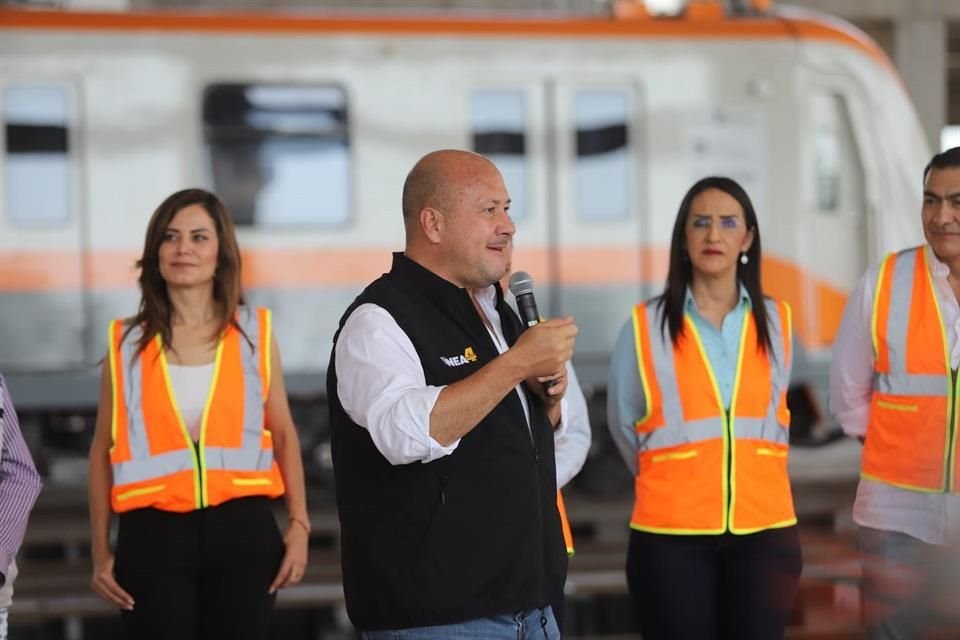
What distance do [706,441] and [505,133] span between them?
5.71m

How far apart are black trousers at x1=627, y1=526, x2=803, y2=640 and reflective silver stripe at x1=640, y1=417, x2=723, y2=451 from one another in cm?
29

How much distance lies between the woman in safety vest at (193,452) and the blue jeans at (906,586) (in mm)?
1677

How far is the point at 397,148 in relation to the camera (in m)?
9.41

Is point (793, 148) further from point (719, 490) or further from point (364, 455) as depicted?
point (364, 455)

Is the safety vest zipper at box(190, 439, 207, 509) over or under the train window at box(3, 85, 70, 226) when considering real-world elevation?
under

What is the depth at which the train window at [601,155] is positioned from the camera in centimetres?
966

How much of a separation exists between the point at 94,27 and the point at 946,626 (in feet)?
25.6

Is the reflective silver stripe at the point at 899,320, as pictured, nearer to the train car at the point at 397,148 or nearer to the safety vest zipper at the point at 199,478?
the safety vest zipper at the point at 199,478

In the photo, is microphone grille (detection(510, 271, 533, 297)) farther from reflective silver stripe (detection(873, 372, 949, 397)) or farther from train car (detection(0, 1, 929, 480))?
train car (detection(0, 1, 929, 480))

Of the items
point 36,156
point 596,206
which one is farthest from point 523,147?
point 36,156

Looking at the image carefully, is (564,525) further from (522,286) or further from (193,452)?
(193,452)

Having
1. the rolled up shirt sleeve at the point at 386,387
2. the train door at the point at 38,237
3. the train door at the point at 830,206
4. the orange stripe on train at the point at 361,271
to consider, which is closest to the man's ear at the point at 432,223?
the rolled up shirt sleeve at the point at 386,387

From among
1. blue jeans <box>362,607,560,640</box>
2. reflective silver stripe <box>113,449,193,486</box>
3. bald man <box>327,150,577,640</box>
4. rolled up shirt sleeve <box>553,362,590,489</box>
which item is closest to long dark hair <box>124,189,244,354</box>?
reflective silver stripe <box>113,449,193,486</box>

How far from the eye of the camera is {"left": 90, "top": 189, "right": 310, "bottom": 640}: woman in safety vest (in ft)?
13.0
